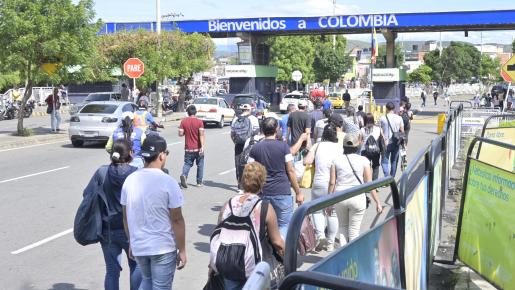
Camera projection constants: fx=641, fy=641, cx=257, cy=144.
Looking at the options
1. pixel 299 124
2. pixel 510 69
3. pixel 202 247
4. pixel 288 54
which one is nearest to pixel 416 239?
pixel 202 247

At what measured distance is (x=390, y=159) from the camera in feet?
45.0

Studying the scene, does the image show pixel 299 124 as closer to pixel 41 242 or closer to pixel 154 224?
pixel 41 242

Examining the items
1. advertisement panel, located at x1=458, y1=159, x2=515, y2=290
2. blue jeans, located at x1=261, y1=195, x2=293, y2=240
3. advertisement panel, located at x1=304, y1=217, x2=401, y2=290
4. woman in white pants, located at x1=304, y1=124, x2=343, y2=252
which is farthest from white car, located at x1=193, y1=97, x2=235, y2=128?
advertisement panel, located at x1=304, y1=217, x2=401, y2=290

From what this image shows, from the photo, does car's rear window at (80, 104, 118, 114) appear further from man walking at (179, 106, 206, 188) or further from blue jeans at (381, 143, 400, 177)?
blue jeans at (381, 143, 400, 177)

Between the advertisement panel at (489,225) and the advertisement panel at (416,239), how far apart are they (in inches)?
33.4

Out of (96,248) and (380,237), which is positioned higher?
(380,237)

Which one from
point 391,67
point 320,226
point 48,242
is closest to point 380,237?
point 320,226

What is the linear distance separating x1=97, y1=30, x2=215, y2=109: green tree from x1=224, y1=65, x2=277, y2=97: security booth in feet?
13.5

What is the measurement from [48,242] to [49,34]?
15.9 metres

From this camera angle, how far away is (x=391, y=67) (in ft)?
145

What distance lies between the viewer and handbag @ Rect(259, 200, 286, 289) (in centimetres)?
477

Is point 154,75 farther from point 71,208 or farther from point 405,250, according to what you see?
point 405,250

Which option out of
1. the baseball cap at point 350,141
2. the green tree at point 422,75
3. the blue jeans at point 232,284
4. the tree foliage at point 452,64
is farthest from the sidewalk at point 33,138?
the tree foliage at point 452,64

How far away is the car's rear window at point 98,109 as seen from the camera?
21670 mm
